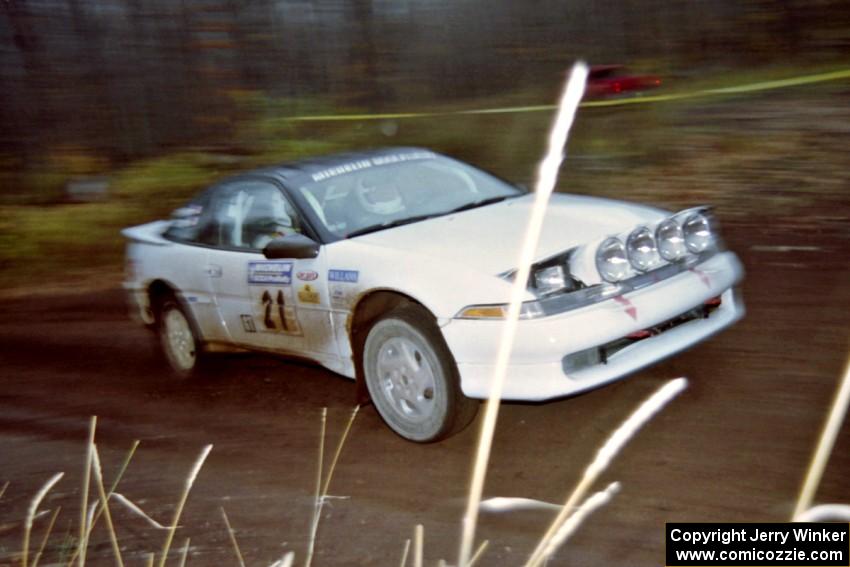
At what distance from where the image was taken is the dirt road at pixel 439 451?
356 centimetres

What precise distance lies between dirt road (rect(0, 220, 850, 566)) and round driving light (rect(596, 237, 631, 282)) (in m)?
0.72

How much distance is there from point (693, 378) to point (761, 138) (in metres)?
5.14

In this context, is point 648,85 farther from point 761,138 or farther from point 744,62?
point 761,138

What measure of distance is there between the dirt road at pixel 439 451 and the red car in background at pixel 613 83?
6903 millimetres

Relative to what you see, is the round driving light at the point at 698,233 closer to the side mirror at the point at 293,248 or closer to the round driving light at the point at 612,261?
the round driving light at the point at 612,261

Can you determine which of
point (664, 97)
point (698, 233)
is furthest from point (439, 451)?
point (664, 97)

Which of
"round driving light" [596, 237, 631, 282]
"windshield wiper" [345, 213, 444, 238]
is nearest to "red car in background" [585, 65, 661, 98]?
"windshield wiper" [345, 213, 444, 238]

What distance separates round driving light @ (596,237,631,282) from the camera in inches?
166

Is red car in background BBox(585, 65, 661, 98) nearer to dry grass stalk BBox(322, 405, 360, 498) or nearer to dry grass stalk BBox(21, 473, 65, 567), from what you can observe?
dry grass stalk BBox(322, 405, 360, 498)

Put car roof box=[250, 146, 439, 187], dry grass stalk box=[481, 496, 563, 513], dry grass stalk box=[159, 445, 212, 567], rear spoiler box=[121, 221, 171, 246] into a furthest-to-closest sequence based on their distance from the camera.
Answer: rear spoiler box=[121, 221, 171, 246], car roof box=[250, 146, 439, 187], dry grass stalk box=[481, 496, 563, 513], dry grass stalk box=[159, 445, 212, 567]

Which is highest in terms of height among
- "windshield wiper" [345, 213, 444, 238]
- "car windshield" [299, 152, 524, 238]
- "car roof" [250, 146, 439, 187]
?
"car roof" [250, 146, 439, 187]

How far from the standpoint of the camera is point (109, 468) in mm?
4898

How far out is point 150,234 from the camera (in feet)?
21.5

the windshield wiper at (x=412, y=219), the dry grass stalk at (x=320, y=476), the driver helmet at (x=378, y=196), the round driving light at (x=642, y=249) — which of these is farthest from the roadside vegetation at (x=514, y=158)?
the dry grass stalk at (x=320, y=476)
